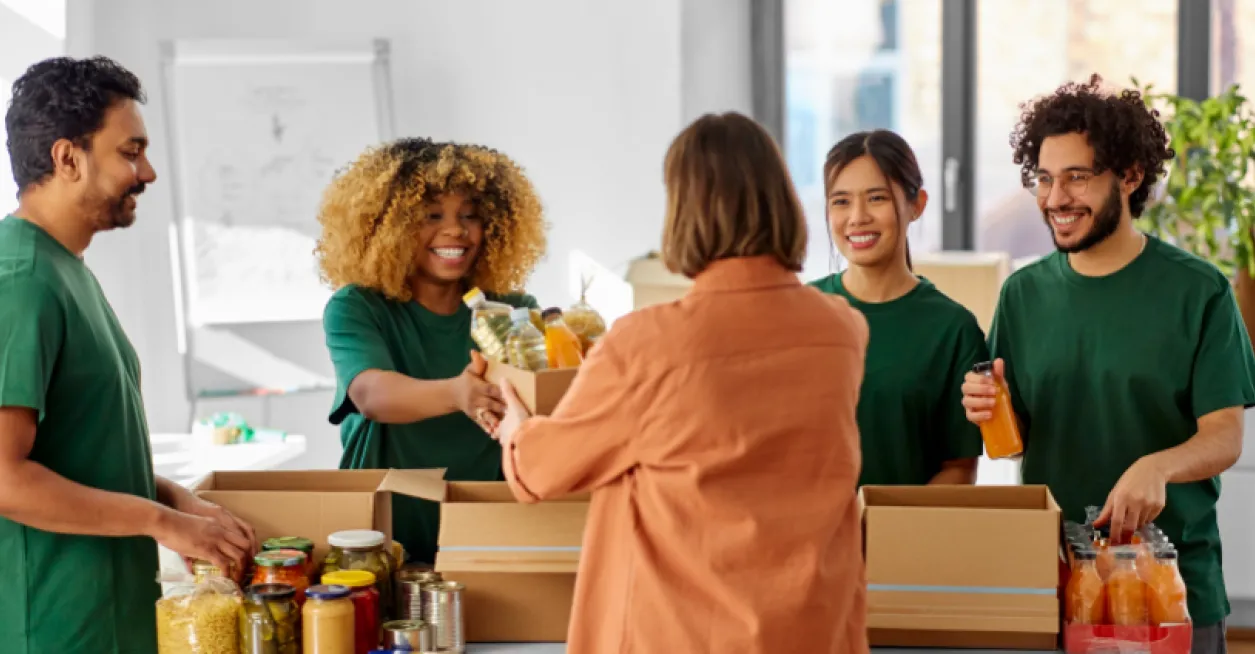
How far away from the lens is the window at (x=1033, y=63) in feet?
15.9

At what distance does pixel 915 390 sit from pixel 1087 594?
46cm

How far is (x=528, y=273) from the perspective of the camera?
258 centimetres

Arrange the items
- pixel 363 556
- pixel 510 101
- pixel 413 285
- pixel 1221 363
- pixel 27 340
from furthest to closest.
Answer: pixel 510 101 → pixel 413 285 → pixel 1221 363 → pixel 363 556 → pixel 27 340

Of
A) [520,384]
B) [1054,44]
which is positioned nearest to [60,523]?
[520,384]

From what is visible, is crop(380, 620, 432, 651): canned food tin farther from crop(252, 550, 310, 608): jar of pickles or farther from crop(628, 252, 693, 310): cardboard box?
crop(628, 252, 693, 310): cardboard box

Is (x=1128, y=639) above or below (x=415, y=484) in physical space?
below

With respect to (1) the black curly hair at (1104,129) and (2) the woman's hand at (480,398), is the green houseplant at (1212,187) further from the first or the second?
(2) the woman's hand at (480,398)

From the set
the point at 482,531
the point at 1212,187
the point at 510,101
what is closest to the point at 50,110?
the point at 482,531

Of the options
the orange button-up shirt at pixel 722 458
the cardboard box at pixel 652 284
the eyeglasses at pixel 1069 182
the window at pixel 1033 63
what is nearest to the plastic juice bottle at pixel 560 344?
the orange button-up shirt at pixel 722 458

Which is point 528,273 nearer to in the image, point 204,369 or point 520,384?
point 520,384

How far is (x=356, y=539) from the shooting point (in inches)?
74.9

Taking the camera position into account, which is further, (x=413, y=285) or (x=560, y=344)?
(x=413, y=285)

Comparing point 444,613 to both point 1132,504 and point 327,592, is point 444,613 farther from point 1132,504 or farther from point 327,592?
point 1132,504

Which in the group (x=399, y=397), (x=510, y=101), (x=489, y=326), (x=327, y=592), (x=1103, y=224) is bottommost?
(x=327, y=592)
